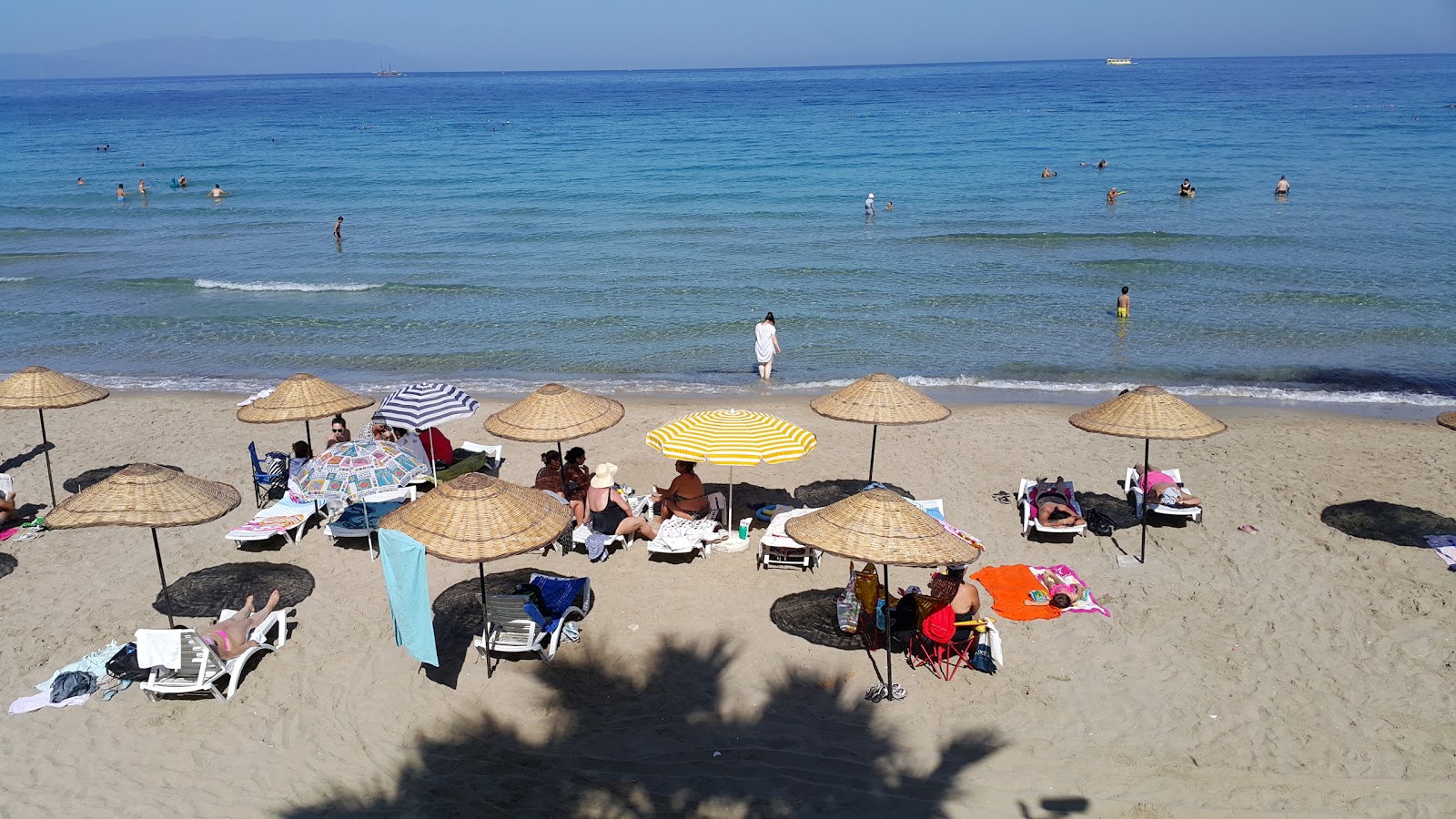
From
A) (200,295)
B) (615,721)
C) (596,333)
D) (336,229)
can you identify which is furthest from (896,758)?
(336,229)

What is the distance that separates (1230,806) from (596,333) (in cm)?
1617

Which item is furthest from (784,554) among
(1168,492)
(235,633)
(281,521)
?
(281,521)

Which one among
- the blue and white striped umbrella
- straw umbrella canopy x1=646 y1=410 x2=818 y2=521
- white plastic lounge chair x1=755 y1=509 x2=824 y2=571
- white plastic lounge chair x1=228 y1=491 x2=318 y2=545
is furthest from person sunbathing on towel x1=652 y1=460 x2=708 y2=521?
white plastic lounge chair x1=228 y1=491 x2=318 y2=545

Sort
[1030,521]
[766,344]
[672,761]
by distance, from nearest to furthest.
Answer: [672,761] < [1030,521] < [766,344]

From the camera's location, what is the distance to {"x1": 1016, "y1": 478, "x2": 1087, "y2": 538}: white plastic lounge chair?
10.5 metres

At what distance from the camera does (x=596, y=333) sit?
69.0ft

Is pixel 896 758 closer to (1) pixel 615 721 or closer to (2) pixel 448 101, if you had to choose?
(1) pixel 615 721

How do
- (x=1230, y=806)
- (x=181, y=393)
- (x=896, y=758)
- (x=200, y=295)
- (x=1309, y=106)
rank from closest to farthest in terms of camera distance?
(x=1230, y=806) < (x=896, y=758) < (x=181, y=393) < (x=200, y=295) < (x=1309, y=106)

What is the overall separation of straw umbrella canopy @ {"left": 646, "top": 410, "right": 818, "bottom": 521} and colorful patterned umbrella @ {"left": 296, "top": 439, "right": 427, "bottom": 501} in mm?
2535

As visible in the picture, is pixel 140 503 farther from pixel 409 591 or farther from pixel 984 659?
pixel 984 659

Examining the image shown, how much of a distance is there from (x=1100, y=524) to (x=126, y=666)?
9.34 metres

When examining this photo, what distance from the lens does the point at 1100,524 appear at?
35.2 feet

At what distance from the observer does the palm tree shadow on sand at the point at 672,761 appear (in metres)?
6.74

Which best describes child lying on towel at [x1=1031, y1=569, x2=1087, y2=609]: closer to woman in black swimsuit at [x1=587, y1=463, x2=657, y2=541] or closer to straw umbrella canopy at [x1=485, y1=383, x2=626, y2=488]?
woman in black swimsuit at [x1=587, y1=463, x2=657, y2=541]
